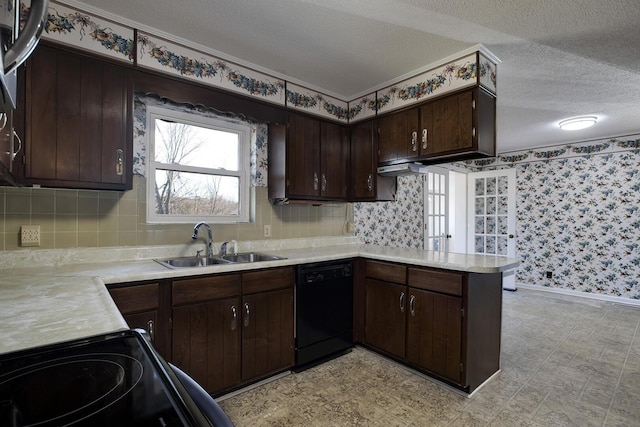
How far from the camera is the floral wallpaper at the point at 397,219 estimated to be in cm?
383

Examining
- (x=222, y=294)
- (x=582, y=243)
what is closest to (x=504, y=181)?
(x=582, y=243)

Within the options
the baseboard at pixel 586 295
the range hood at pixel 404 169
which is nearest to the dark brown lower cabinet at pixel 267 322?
the range hood at pixel 404 169

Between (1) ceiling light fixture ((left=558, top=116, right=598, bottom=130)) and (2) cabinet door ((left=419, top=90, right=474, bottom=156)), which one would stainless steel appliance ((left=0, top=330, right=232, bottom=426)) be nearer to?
(2) cabinet door ((left=419, top=90, right=474, bottom=156))

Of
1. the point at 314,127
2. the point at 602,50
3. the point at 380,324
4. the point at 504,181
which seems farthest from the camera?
the point at 504,181

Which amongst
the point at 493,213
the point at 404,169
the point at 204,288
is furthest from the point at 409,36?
the point at 493,213

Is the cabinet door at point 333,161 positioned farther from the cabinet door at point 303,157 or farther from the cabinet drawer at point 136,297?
the cabinet drawer at point 136,297

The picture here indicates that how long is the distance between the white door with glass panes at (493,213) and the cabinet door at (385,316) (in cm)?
361

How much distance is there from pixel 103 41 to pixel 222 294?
1.75m

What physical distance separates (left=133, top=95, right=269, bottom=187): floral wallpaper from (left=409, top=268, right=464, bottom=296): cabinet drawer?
61.3 inches

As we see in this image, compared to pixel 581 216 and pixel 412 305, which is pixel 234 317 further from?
pixel 581 216

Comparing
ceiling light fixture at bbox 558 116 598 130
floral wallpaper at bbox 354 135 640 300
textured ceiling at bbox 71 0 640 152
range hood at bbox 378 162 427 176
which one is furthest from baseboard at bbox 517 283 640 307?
range hood at bbox 378 162 427 176

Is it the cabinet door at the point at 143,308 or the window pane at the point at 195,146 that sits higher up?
the window pane at the point at 195,146

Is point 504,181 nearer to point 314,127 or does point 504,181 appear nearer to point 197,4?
point 314,127

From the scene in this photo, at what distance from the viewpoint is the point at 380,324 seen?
2707 millimetres
